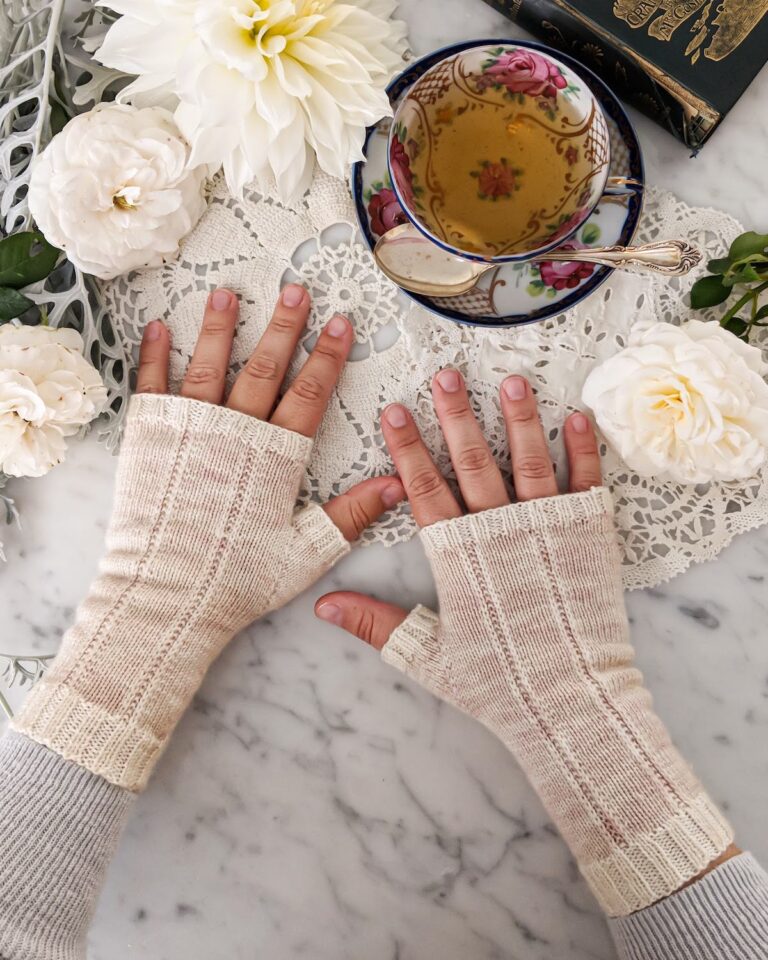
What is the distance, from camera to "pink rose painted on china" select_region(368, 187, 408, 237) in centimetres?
76

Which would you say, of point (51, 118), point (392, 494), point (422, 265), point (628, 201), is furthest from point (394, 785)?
point (51, 118)

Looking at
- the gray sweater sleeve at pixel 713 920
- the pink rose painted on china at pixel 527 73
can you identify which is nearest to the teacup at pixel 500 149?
the pink rose painted on china at pixel 527 73

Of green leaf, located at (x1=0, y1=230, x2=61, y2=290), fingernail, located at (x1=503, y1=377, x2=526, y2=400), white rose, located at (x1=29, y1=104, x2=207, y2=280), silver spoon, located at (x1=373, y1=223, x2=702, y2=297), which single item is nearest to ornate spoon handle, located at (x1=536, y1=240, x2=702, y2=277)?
silver spoon, located at (x1=373, y1=223, x2=702, y2=297)

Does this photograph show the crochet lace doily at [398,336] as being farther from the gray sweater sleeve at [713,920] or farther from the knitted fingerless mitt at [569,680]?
the gray sweater sleeve at [713,920]

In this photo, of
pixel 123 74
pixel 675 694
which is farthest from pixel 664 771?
pixel 123 74

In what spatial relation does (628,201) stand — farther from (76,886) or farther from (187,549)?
(76,886)

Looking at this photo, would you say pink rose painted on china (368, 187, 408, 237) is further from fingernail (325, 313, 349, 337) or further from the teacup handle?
the teacup handle

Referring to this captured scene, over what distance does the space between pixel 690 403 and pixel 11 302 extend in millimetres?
637

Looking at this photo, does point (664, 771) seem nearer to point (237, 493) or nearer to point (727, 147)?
point (237, 493)

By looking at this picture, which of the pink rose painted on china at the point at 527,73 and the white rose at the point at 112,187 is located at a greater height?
the pink rose painted on china at the point at 527,73

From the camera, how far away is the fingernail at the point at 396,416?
2.60ft

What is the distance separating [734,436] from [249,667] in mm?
526

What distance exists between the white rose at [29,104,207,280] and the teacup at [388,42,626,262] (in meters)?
0.22

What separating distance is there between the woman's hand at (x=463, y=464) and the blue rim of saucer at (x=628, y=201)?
0.20 ft
